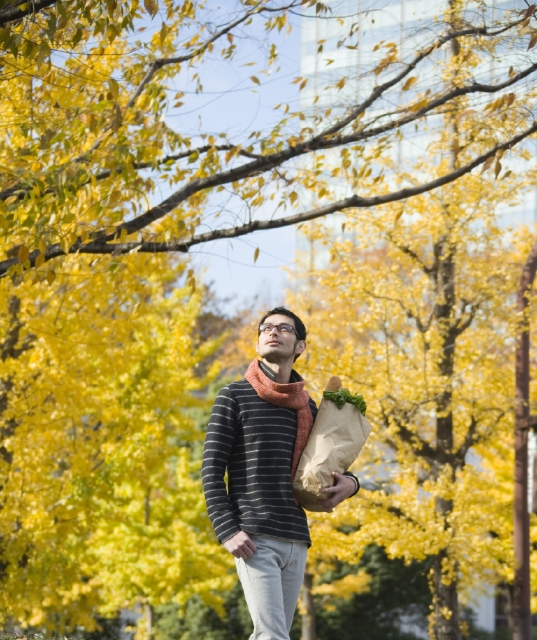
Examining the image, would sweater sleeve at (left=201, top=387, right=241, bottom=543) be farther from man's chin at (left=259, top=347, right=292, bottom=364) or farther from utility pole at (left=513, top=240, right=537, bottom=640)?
utility pole at (left=513, top=240, right=537, bottom=640)

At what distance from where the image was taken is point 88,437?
11.2 m

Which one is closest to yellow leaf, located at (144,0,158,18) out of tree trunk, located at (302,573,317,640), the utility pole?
the utility pole

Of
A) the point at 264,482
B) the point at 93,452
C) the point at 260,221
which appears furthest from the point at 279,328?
the point at 93,452

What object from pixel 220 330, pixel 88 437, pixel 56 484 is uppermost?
pixel 220 330

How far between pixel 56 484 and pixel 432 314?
5395 mm

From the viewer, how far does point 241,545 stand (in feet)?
11.0

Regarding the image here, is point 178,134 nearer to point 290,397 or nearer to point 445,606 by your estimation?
point 290,397

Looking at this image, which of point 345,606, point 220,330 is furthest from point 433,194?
point 220,330

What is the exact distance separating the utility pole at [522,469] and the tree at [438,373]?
1.26 ft

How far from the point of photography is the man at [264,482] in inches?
134

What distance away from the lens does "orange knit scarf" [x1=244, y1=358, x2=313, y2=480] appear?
3652 millimetres

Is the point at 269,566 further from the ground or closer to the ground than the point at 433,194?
closer to the ground

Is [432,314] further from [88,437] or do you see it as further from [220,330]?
[220,330]

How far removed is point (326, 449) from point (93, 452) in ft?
27.6
